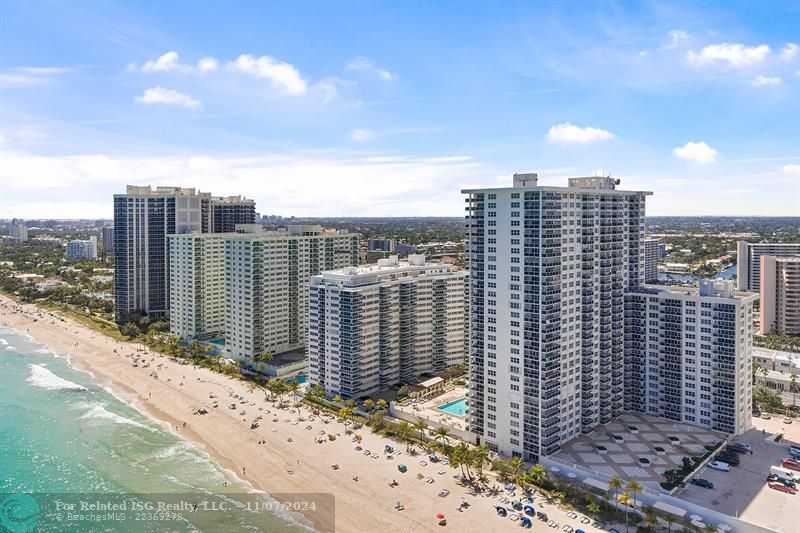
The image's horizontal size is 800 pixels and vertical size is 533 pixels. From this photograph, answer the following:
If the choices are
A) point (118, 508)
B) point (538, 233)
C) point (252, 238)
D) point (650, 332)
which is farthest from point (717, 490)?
point (252, 238)

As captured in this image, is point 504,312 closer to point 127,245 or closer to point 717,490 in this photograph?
point 717,490

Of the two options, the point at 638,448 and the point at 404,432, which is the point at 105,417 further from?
the point at 638,448

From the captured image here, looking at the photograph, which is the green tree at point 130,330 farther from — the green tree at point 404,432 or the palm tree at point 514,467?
the palm tree at point 514,467

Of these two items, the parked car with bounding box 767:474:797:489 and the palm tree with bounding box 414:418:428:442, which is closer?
the parked car with bounding box 767:474:797:489

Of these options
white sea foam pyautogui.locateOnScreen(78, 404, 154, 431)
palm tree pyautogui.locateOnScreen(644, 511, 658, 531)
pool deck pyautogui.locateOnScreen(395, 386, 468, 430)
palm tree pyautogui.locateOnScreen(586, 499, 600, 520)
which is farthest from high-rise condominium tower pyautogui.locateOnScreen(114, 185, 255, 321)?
palm tree pyautogui.locateOnScreen(644, 511, 658, 531)

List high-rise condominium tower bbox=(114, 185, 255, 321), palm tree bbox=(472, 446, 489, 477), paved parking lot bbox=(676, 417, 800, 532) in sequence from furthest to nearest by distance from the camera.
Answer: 1. high-rise condominium tower bbox=(114, 185, 255, 321)
2. palm tree bbox=(472, 446, 489, 477)
3. paved parking lot bbox=(676, 417, 800, 532)

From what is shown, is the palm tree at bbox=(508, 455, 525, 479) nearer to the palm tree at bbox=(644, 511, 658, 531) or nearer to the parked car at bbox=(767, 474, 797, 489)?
the palm tree at bbox=(644, 511, 658, 531)

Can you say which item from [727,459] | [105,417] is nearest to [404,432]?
[727,459]
